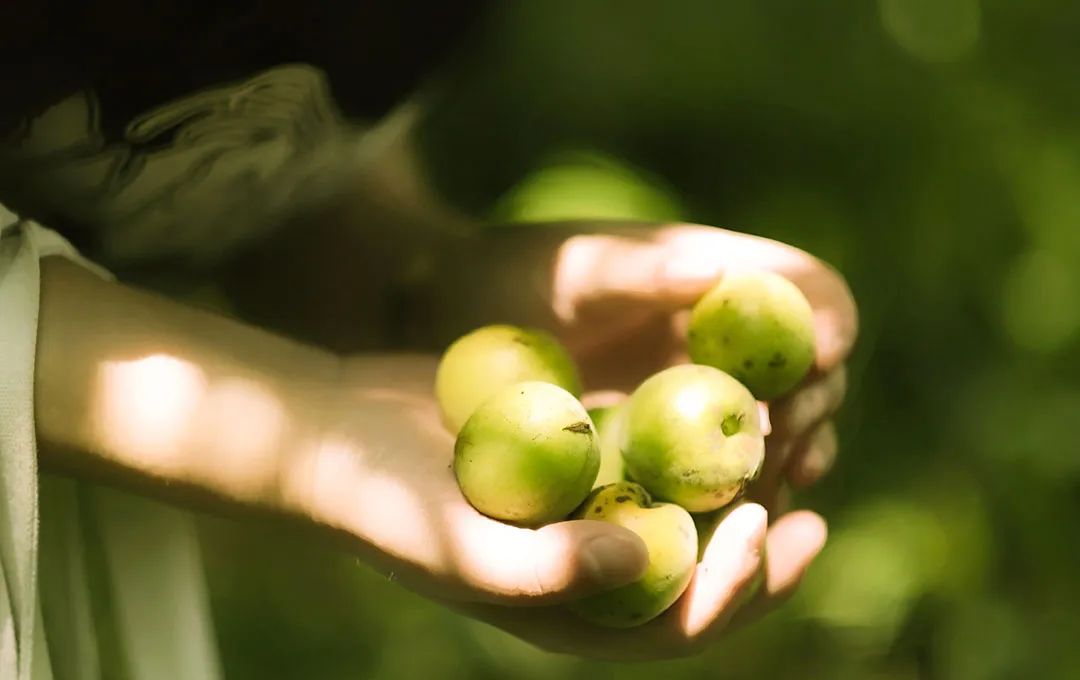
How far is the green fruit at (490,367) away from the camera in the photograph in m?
0.50

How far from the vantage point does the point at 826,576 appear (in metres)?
0.92

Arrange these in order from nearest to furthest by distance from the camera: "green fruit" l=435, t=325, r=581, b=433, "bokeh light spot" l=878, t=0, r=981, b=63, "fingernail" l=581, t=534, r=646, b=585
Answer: "fingernail" l=581, t=534, r=646, b=585, "green fruit" l=435, t=325, r=581, b=433, "bokeh light spot" l=878, t=0, r=981, b=63

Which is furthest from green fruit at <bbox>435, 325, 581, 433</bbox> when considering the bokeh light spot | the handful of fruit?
the bokeh light spot

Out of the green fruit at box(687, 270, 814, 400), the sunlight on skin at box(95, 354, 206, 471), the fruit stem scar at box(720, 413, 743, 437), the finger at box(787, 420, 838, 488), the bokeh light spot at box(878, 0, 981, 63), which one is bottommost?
the sunlight on skin at box(95, 354, 206, 471)

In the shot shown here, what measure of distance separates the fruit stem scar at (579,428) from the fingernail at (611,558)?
0.05 meters

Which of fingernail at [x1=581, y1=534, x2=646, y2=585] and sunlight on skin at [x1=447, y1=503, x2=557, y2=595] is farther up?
fingernail at [x1=581, y1=534, x2=646, y2=585]

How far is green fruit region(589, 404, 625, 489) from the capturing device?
50 centimetres

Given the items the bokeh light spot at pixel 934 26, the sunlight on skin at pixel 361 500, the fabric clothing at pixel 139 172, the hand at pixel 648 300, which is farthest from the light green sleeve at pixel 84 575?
the bokeh light spot at pixel 934 26

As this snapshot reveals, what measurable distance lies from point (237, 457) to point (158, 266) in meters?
0.20

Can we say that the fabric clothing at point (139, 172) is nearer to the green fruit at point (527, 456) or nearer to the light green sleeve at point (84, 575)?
the light green sleeve at point (84, 575)

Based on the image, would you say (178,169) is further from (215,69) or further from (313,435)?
(313,435)

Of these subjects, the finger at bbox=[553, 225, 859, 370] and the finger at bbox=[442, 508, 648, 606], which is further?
the finger at bbox=[553, 225, 859, 370]

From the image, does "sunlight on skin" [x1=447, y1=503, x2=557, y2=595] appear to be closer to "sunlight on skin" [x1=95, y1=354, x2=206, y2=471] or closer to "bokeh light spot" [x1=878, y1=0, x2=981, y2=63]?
"sunlight on skin" [x1=95, y1=354, x2=206, y2=471]

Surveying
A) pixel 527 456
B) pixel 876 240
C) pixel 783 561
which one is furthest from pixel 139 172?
pixel 876 240
